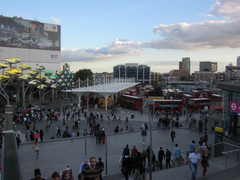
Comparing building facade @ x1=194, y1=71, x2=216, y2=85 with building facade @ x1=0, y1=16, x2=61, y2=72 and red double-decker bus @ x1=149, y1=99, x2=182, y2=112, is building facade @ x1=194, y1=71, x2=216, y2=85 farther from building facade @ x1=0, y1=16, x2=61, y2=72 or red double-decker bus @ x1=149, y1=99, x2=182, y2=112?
red double-decker bus @ x1=149, y1=99, x2=182, y2=112

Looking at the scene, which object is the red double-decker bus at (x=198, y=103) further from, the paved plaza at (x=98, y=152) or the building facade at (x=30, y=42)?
the building facade at (x=30, y=42)

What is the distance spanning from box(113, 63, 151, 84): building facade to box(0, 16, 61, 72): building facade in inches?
2619

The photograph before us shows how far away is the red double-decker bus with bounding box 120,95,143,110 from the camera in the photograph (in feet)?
109

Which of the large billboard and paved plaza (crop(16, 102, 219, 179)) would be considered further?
the large billboard

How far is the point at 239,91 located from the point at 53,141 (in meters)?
14.0

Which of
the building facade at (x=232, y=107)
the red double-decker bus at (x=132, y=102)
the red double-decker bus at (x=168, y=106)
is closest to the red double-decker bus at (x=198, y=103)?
the red double-decker bus at (x=168, y=106)

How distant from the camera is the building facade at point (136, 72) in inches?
5202

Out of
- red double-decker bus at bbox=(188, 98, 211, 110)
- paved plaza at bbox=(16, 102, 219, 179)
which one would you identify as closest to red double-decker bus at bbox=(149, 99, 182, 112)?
red double-decker bus at bbox=(188, 98, 211, 110)

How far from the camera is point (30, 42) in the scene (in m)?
62.8

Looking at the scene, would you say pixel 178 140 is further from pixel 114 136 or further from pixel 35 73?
pixel 35 73

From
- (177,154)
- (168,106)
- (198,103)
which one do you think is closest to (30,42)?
(168,106)

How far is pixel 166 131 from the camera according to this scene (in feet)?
62.8

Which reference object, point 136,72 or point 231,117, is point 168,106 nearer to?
point 231,117

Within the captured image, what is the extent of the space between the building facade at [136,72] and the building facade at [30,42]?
66.5 metres
